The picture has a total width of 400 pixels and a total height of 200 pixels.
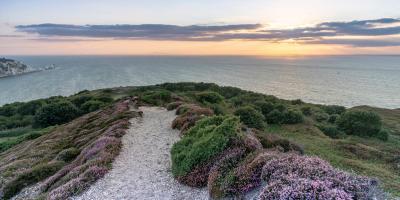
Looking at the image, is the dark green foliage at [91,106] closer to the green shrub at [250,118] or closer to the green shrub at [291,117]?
the green shrub at [250,118]

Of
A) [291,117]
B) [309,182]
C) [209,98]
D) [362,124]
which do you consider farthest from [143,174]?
[209,98]

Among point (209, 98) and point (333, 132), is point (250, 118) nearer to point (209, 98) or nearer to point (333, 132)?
point (333, 132)

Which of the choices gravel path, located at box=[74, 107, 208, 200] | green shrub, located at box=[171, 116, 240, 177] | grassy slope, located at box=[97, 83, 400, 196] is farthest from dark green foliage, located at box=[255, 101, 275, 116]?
green shrub, located at box=[171, 116, 240, 177]

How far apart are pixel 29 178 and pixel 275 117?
92.7 ft

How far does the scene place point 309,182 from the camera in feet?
28.0

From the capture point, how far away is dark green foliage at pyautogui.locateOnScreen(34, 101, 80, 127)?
5284 centimetres

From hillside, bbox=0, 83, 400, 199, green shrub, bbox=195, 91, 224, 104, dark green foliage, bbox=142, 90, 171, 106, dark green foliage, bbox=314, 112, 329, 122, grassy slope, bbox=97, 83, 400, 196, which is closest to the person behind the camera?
hillside, bbox=0, 83, 400, 199

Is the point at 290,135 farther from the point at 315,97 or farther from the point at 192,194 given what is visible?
the point at 315,97

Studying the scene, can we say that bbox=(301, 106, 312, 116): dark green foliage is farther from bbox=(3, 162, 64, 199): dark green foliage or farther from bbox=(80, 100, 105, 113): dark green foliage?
bbox=(3, 162, 64, 199): dark green foliage

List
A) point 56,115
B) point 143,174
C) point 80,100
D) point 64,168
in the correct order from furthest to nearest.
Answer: point 80,100, point 56,115, point 64,168, point 143,174

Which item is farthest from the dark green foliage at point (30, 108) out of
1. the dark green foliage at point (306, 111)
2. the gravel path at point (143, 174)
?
the gravel path at point (143, 174)

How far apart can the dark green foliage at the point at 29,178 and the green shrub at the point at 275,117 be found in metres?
26.0

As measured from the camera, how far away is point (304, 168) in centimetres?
959

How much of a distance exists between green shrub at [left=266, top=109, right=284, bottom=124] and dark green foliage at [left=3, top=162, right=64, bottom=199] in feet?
85.2
